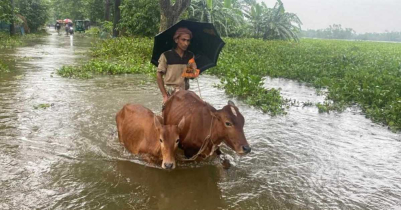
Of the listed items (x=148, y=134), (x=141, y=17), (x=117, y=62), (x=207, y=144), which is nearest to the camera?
(x=207, y=144)

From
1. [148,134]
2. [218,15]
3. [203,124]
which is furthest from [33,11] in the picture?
[203,124]

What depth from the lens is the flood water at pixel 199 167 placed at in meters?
4.20

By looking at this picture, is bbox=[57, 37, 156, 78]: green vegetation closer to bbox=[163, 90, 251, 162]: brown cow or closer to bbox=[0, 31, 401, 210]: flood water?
bbox=[0, 31, 401, 210]: flood water

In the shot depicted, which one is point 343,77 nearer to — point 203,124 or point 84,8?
point 203,124

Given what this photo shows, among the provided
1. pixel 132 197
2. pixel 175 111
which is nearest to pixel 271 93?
pixel 175 111

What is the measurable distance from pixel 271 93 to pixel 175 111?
4995 mm

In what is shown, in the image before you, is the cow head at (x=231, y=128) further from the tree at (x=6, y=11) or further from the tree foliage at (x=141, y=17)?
the tree at (x=6, y=11)

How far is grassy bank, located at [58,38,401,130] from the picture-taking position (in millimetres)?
8836

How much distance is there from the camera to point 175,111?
16.9ft

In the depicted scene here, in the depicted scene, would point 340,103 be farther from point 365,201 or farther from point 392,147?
point 365,201

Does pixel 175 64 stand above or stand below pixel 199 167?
above

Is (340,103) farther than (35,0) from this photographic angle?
No

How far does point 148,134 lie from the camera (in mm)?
4984

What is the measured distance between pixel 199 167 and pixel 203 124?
0.76m
